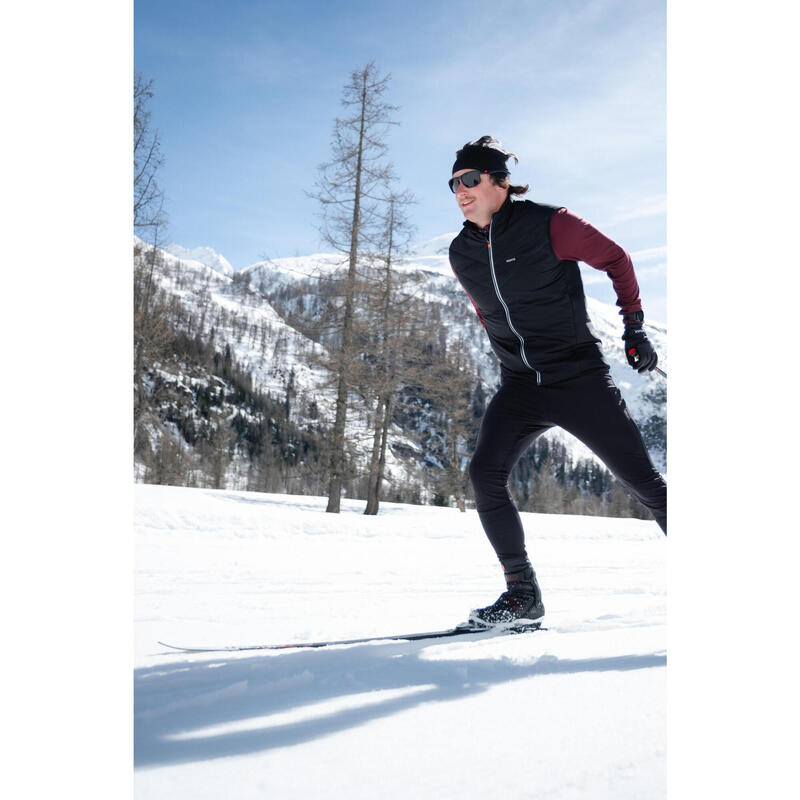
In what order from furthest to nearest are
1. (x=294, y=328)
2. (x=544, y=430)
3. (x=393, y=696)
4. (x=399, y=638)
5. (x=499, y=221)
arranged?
(x=294, y=328)
(x=544, y=430)
(x=499, y=221)
(x=399, y=638)
(x=393, y=696)

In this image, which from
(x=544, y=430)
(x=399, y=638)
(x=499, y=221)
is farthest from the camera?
(x=544, y=430)

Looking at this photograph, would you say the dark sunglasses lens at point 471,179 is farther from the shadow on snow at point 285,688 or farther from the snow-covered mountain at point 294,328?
the shadow on snow at point 285,688

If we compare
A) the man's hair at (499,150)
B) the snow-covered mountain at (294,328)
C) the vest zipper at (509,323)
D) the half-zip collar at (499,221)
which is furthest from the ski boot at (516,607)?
the man's hair at (499,150)

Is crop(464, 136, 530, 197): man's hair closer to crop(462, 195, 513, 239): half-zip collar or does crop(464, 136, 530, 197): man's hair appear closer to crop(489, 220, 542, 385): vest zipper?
crop(462, 195, 513, 239): half-zip collar

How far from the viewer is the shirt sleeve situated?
215cm

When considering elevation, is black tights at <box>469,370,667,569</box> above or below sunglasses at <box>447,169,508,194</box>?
below

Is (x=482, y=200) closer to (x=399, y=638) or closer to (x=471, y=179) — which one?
(x=471, y=179)

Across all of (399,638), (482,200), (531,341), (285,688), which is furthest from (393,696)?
(482,200)

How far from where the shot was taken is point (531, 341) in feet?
7.52

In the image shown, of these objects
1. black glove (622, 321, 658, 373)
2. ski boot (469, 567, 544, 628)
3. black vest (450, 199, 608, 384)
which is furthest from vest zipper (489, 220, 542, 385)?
ski boot (469, 567, 544, 628)

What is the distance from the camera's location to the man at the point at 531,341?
2143 mm

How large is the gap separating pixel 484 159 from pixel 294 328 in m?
10.6

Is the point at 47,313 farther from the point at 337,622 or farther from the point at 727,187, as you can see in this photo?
the point at 727,187

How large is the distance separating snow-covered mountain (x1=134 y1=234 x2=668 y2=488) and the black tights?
330mm
